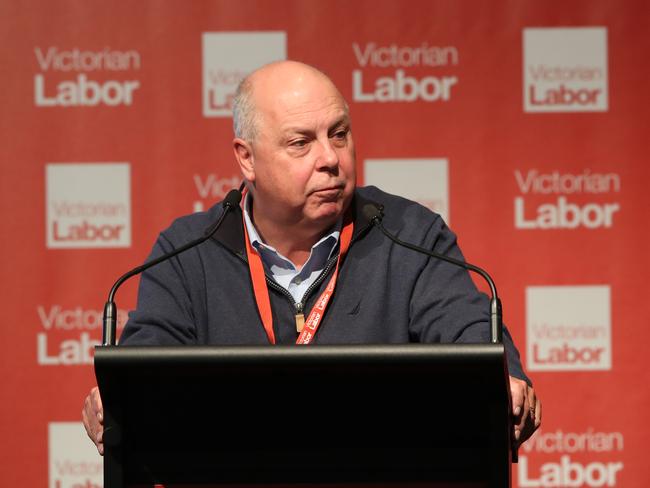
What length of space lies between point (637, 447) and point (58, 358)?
221 cm

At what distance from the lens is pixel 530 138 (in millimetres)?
3955

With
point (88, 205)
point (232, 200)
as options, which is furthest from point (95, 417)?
point (88, 205)

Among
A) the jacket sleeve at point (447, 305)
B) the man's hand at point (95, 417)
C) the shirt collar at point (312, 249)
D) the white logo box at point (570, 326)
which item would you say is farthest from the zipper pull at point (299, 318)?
the white logo box at point (570, 326)

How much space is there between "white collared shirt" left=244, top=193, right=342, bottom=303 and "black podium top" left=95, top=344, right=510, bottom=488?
0.75 m

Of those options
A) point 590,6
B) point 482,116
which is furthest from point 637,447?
point 590,6

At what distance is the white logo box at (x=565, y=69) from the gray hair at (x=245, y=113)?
5.85 ft

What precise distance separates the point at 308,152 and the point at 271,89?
0.17 metres

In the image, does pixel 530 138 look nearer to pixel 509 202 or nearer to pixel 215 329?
pixel 509 202

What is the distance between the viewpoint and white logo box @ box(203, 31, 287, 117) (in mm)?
3949

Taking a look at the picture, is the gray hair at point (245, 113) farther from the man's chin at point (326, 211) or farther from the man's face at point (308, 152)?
the man's chin at point (326, 211)

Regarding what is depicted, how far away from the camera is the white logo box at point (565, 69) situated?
3.92m

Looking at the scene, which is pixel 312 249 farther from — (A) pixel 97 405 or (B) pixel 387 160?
(B) pixel 387 160

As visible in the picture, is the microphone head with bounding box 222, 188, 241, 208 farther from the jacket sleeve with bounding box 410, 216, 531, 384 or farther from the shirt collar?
the jacket sleeve with bounding box 410, 216, 531, 384

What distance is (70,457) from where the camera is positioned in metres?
3.97
